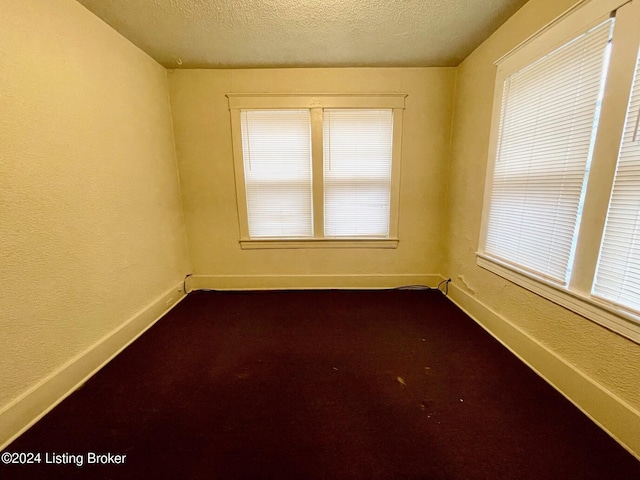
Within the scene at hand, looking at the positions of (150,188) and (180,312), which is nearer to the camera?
(150,188)

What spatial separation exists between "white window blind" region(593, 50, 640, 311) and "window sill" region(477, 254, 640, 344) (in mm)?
55

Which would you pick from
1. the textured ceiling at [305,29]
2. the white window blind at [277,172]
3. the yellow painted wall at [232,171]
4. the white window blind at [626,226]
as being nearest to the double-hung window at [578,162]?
the white window blind at [626,226]

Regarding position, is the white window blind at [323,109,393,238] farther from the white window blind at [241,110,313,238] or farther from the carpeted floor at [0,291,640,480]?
the carpeted floor at [0,291,640,480]

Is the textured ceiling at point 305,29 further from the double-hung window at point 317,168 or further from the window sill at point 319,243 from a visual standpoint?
the window sill at point 319,243

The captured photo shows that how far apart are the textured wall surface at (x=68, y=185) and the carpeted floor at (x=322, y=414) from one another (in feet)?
1.38

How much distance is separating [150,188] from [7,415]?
1.71 metres

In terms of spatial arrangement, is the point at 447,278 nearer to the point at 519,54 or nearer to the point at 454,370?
the point at 454,370

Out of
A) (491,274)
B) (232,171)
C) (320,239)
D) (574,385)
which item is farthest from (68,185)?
(574,385)

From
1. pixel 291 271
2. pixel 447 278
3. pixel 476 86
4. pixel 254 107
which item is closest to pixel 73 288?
pixel 291 271

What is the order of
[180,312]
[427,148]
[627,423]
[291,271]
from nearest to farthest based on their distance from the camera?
[627,423] < [180,312] < [427,148] < [291,271]

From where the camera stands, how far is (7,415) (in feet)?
3.91

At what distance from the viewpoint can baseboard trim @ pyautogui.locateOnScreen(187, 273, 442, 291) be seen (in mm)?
2896

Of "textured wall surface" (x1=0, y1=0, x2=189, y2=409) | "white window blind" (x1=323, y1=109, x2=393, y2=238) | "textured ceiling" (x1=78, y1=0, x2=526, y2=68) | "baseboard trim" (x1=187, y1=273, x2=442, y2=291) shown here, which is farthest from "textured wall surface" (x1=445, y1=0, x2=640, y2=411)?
"textured wall surface" (x1=0, y1=0, x2=189, y2=409)

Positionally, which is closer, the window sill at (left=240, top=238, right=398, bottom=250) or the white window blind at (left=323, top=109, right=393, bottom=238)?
the white window blind at (left=323, top=109, right=393, bottom=238)
